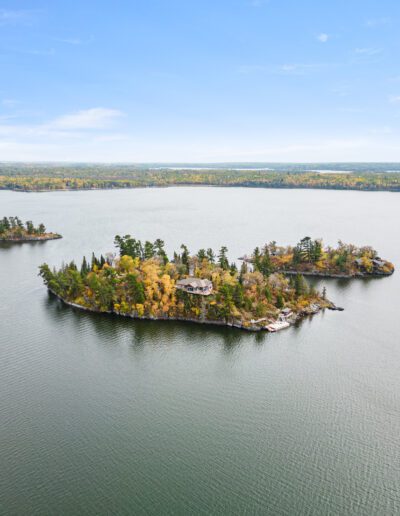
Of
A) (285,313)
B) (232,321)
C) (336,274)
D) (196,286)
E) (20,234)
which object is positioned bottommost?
(232,321)

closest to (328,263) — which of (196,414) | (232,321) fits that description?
(232,321)

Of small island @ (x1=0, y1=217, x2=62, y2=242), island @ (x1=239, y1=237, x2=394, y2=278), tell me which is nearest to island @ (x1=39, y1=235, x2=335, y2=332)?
island @ (x1=239, y1=237, x2=394, y2=278)

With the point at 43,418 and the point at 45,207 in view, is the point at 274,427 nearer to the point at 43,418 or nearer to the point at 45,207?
the point at 43,418

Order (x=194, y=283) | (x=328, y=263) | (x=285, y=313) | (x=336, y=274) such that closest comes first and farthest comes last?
(x=285, y=313) < (x=194, y=283) < (x=336, y=274) < (x=328, y=263)

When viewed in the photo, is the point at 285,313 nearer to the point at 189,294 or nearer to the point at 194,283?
the point at 194,283

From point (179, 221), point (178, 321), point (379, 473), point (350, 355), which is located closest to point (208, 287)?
point (178, 321)

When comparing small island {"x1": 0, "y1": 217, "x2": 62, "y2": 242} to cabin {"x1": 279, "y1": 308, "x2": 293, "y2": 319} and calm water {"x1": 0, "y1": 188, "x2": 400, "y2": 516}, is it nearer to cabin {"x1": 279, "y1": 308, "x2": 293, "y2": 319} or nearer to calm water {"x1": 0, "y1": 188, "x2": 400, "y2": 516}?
calm water {"x1": 0, "y1": 188, "x2": 400, "y2": 516}

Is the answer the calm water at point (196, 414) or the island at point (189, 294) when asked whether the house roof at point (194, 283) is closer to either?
the island at point (189, 294)
